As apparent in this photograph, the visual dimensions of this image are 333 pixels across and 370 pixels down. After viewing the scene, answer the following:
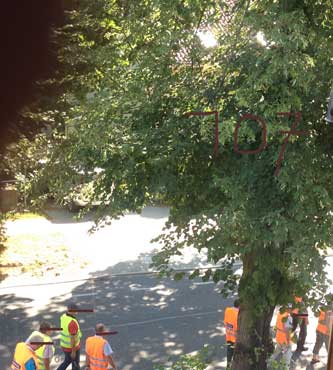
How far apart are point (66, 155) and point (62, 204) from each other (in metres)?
0.28

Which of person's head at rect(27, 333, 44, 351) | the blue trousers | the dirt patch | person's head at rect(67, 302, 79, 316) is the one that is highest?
the dirt patch

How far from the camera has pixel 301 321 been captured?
2.95 meters

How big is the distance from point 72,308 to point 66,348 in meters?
0.31

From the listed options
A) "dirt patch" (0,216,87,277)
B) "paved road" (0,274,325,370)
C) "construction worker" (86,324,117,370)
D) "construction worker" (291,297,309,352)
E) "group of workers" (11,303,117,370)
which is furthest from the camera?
"paved road" (0,274,325,370)

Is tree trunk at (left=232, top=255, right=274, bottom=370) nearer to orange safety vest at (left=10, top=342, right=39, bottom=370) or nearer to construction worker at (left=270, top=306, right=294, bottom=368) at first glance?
construction worker at (left=270, top=306, right=294, bottom=368)

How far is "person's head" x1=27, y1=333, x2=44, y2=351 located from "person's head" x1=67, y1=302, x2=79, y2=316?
0.40 m

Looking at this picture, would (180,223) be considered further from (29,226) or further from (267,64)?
(267,64)

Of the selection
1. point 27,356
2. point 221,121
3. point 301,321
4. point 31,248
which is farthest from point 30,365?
point 221,121

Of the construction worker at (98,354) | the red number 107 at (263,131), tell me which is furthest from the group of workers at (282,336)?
the red number 107 at (263,131)

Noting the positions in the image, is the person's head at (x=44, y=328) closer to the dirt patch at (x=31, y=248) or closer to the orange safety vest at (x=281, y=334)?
the dirt patch at (x=31, y=248)

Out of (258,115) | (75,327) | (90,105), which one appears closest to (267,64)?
(258,115)

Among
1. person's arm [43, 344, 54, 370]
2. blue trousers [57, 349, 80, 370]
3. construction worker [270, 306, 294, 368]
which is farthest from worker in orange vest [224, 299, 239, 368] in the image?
person's arm [43, 344, 54, 370]

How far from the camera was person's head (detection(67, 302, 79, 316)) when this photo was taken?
11.2 feet

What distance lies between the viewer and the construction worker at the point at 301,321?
2238 mm
